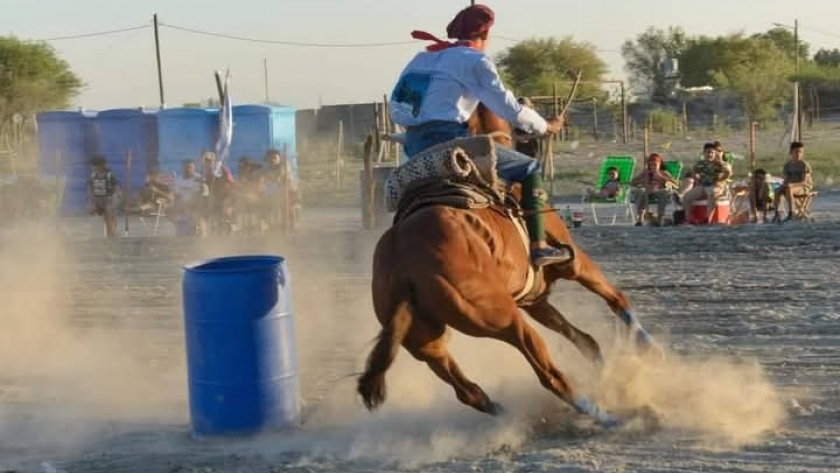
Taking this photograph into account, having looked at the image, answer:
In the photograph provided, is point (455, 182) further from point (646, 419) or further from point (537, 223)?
point (646, 419)

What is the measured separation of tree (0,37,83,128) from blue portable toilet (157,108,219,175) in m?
25.4

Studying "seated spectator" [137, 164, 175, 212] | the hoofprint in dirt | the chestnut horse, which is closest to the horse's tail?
the chestnut horse

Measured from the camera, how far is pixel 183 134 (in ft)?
90.2

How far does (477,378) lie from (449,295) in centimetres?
195

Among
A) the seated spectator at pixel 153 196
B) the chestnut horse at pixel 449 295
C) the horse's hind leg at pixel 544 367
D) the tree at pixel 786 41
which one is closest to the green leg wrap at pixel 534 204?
the chestnut horse at pixel 449 295

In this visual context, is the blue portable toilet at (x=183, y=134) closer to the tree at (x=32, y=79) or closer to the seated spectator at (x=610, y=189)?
the seated spectator at (x=610, y=189)

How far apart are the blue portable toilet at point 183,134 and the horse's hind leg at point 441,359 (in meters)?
22.2

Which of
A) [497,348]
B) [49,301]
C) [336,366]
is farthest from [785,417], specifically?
[49,301]

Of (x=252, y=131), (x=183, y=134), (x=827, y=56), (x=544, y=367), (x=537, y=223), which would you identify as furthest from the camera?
(x=827, y=56)

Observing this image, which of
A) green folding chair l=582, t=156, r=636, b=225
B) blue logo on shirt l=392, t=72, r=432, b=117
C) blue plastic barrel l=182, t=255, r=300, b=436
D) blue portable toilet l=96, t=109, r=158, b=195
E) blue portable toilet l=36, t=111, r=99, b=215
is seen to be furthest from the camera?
blue portable toilet l=96, t=109, r=158, b=195

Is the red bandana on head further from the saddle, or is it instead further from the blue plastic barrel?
the blue plastic barrel

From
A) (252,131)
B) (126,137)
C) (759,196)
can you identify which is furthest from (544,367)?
(126,137)

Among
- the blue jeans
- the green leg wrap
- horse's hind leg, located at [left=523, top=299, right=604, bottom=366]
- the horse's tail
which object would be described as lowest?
horse's hind leg, located at [left=523, top=299, right=604, bottom=366]

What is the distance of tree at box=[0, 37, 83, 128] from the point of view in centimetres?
5169
